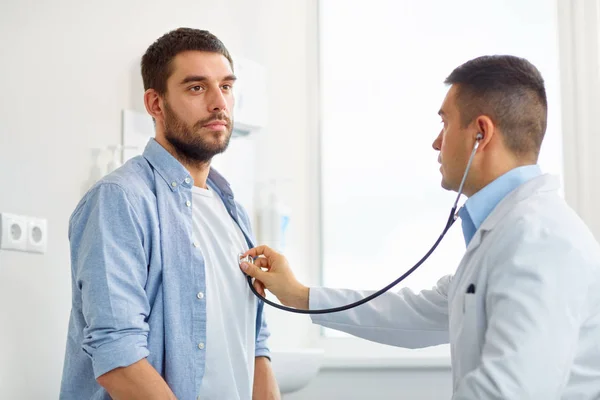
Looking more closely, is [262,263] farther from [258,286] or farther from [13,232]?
[13,232]

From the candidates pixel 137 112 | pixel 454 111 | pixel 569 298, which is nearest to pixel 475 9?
pixel 137 112

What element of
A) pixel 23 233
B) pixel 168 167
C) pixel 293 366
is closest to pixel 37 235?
pixel 23 233

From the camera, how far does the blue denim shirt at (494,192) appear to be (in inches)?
66.6

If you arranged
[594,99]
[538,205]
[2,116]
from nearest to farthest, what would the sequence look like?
1. [538,205]
2. [2,116]
3. [594,99]

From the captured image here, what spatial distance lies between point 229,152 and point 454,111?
1.50 m

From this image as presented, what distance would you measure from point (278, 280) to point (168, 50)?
629mm

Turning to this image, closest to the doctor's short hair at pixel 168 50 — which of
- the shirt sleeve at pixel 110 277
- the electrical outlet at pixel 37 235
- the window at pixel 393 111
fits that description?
the shirt sleeve at pixel 110 277

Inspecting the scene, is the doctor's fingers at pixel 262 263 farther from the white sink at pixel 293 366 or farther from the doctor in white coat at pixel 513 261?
the white sink at pixel 293 366

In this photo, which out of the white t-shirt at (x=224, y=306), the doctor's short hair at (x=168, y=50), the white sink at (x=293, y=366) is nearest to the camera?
the white t-shirt at (x=224, y=306)

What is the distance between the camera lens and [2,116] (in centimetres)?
215

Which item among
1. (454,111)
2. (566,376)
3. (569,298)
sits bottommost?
(566,376)

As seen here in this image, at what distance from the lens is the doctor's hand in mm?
2078

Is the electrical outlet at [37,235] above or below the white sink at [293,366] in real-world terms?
above

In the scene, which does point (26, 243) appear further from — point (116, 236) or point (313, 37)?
point (313, 37)
